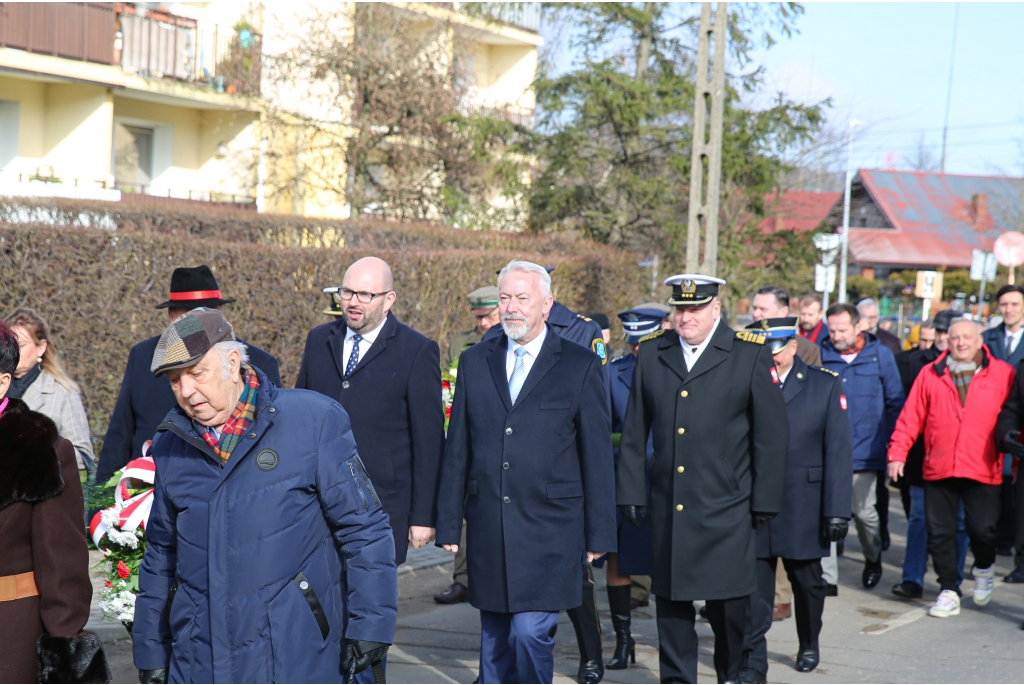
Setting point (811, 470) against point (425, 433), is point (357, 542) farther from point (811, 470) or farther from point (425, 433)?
point (811, 470)

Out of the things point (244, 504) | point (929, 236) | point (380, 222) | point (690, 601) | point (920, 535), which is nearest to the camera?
point (244, 504)

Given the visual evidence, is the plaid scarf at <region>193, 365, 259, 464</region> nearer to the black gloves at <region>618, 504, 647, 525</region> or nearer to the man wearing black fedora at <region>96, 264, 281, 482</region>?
the man wearing black fedora at <region>96, 264, 281, 482</region>

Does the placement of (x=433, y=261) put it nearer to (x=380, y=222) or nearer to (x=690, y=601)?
(x=380, y=222)

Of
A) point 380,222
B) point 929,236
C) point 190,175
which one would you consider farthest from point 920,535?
point 929,236

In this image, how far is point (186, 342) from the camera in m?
3.14

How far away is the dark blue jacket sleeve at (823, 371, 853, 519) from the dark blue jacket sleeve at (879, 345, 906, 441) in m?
2.91

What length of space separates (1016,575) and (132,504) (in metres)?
7.62

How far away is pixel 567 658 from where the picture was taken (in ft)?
21.6

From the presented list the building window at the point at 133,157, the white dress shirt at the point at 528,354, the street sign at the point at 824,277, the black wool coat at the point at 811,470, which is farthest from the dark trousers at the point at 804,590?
the street sign at the point at 824,277

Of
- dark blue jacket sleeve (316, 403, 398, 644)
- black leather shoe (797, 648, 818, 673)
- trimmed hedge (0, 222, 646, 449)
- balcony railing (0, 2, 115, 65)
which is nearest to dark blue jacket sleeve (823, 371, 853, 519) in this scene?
black leather shoe (797, 648, 818, 673)

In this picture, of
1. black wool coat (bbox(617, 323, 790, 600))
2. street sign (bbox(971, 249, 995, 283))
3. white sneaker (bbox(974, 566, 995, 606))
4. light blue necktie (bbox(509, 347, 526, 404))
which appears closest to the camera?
light blue necktie (bbox(509, 347, 526, 404))

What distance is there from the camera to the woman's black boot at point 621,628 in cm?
636

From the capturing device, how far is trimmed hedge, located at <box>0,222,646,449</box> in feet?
31.4

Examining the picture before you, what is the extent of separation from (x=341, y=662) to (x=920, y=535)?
21.4 feet
